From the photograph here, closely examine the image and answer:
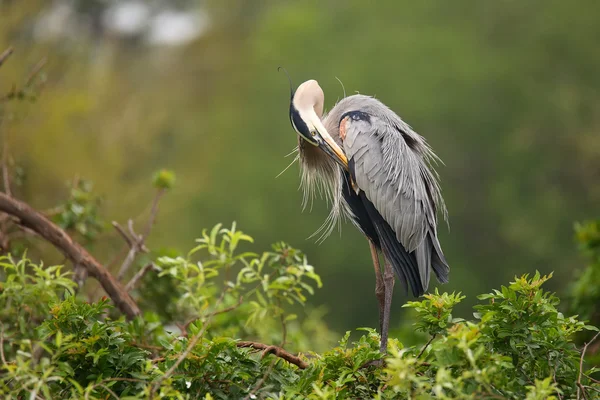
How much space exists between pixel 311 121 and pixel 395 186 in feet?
1.94

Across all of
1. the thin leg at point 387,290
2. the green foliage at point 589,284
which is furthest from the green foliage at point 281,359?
the green foliage at point 589,284

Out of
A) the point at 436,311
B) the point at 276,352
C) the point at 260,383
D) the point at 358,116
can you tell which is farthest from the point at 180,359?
the point at 358,116

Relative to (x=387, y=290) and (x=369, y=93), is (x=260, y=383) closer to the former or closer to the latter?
(x=387, y=290)

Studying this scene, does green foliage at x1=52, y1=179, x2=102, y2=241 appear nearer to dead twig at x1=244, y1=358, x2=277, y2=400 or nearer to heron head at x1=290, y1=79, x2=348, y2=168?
heron head at x1=290, y1=79, x2=348, y2=168

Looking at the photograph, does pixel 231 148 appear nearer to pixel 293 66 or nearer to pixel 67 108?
pixel 293 66

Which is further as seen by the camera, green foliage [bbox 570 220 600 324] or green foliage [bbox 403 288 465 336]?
green foliage [bbox 570 220 600 324]

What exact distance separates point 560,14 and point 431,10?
4.07 m

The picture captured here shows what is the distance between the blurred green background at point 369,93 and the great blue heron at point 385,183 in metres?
12.0

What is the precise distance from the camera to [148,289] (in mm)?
5512

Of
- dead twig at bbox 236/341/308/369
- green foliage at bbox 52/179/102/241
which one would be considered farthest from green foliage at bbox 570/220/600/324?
green foliage at bbox 52/179/102/241

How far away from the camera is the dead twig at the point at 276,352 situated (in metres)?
3.43

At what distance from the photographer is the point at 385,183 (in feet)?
14.9

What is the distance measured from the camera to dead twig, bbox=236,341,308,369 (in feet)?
11.2

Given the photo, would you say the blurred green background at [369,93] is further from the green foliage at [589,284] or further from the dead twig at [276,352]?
the dead twig at [276,352]
